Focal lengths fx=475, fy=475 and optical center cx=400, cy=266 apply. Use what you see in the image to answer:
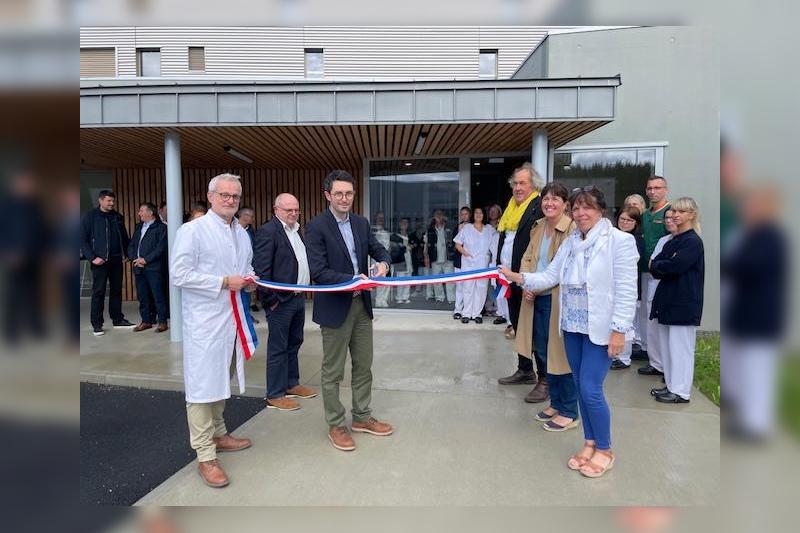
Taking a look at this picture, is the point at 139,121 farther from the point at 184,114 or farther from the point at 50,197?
the point at 50,197

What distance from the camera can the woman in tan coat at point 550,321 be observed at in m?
3.75

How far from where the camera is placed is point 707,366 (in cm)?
572

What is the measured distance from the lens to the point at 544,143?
7.44 meters

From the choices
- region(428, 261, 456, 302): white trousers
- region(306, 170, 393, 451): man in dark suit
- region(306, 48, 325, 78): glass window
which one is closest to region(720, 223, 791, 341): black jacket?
region(306, 170, 393, 451): man in dark suit

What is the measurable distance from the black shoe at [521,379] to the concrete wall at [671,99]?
4.54m

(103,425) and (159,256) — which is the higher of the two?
(159,256)

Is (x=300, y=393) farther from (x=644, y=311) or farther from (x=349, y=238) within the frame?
(x=644, y=311)

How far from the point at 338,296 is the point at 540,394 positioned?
88.3 inches

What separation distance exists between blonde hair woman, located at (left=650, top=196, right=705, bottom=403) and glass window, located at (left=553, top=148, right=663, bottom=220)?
153 inches

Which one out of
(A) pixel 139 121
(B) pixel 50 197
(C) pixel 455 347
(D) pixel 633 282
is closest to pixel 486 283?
(C) pixel 455 347

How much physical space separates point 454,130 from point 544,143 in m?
1.44

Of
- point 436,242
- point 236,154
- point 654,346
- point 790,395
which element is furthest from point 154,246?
point 790,395

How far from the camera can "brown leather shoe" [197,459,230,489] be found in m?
3.05

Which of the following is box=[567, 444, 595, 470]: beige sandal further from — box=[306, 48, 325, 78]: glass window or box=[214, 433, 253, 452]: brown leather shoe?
box=[306, 48, 325, 78]: glass window
